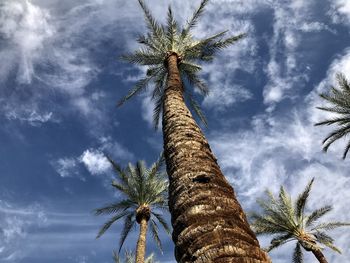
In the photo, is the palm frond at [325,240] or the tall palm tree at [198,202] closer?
the tall palm tree at [198,202]

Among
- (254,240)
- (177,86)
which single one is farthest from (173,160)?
(177,86)

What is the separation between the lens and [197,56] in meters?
15.1

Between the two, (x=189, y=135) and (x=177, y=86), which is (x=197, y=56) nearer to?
(x=177, y=86)

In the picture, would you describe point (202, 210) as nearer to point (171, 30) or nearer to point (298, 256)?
point (171, 30)

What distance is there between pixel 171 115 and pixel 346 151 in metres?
21.3

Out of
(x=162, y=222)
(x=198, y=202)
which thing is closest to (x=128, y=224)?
(x=162, y=222)

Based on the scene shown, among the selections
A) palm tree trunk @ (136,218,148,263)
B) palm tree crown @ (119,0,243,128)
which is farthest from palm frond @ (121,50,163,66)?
palm tree trunk @ (136,218,148,263)

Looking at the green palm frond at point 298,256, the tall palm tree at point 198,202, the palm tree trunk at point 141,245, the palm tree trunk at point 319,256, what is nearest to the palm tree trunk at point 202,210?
the tall palm tree at point 198,202

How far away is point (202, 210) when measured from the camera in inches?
133

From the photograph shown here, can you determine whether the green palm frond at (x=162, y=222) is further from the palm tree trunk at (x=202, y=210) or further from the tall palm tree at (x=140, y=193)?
the palm tree trunk at (x=202, y=210)

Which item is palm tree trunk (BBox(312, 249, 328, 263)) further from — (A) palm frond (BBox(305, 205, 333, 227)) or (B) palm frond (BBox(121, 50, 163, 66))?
(B) palm frond (BBox(121, 50, 163, 66))

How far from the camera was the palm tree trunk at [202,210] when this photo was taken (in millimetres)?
2850

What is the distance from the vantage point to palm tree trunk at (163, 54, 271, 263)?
9.35 ft

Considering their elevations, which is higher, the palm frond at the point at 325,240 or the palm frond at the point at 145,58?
the palm frond at the point at 145,58
